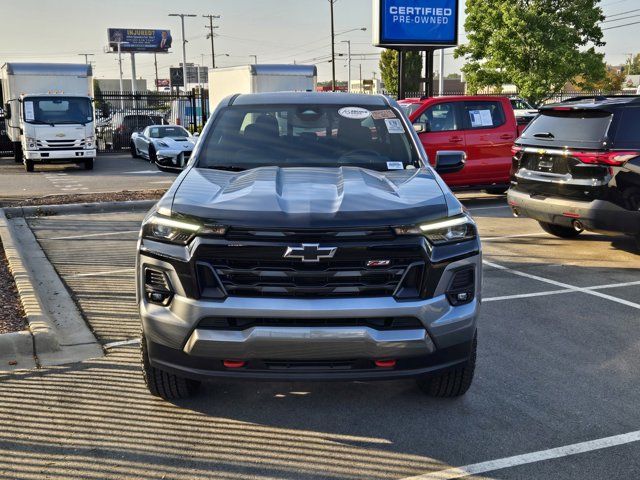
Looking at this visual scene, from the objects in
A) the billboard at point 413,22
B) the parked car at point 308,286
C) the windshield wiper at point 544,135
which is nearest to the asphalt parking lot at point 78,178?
the billboard at point 413,22

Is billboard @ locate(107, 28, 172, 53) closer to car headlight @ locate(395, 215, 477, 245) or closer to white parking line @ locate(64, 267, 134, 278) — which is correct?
white parking line @ locate(64, 267, 134, 278)

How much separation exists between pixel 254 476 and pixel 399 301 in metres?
1.15

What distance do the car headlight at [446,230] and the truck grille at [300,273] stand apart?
0.41 ft

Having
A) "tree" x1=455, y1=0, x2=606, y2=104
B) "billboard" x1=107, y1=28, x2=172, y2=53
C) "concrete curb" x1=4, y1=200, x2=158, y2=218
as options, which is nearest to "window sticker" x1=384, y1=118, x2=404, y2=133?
"concrete curb" x1=4, y1=200, x2=158, y2=218

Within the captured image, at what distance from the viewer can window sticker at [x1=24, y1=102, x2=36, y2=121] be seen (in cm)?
2127

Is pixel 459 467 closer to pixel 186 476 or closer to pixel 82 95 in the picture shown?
pixel 186 476

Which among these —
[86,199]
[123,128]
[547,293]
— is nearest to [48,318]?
[547,293]

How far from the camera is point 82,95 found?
22.5 metres

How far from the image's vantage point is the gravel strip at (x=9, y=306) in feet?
17.9

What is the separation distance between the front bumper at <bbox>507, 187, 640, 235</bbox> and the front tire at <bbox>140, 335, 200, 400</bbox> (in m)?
5.52

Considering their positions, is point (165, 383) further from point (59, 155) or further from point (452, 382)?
point (59, 155)

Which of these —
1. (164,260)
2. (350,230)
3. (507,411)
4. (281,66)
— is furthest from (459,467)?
(281,66)

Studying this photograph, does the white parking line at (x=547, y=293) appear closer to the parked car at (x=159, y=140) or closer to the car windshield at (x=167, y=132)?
the parked car at (x=159, y=140)

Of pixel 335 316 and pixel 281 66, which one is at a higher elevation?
pixel 281 66
